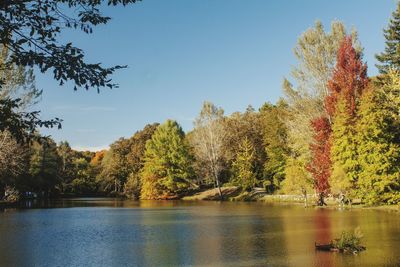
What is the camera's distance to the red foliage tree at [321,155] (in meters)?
43.2

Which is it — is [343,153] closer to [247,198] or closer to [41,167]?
[247,198]

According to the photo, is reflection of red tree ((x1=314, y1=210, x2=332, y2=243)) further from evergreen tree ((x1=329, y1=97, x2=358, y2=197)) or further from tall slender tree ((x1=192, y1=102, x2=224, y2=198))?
tall slender tree ((x1=192, y1=102, x2=224, y2=198))

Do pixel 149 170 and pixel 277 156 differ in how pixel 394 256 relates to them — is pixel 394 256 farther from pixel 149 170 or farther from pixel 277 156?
pixel 149 170

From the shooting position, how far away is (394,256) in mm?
14906

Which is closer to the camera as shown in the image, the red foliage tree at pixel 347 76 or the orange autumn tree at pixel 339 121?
the orange autumn tree at pixel 339 121

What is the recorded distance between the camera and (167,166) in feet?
261

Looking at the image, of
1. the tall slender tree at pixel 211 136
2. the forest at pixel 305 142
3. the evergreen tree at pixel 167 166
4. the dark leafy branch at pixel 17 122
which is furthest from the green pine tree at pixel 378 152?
the evergreen tree at pixel 167 166

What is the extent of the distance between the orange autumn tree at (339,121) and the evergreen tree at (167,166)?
117 feet

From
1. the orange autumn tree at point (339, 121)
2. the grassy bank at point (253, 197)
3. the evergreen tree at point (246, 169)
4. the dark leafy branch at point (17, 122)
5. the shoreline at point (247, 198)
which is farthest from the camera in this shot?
the evergreen tree at point (246, 169)

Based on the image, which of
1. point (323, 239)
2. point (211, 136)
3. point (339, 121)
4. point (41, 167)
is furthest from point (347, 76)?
point (41, 167)

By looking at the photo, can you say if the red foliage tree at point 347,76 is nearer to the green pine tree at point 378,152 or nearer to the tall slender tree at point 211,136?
the green pine tree at point 378,152

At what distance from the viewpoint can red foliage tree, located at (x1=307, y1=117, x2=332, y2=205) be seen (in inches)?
1700

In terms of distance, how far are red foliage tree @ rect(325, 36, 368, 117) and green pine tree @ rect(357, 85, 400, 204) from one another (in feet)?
15.3

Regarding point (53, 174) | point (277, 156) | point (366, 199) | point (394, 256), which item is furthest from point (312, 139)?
point (53, 174)
